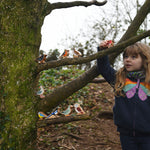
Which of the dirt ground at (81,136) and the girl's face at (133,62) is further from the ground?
the girl's face at (133,62)

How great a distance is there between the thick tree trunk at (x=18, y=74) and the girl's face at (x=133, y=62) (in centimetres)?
112

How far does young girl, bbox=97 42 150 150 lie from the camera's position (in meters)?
1.73

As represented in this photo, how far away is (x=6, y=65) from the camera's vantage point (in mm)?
1650

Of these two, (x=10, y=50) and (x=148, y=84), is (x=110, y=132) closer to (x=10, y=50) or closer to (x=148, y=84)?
(x=148, y=84)

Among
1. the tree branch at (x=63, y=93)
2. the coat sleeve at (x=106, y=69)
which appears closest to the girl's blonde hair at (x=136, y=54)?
the coat sleeve at (x=106, y=69)

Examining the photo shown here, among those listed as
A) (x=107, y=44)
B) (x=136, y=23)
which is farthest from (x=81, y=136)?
(x=136, y=23)

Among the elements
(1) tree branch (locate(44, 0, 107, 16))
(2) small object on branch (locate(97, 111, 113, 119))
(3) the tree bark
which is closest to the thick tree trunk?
(3) the tree bark

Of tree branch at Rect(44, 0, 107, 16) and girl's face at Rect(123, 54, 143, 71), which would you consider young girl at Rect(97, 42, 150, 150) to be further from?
tree branch at Rect(44, 0, 107, 16)

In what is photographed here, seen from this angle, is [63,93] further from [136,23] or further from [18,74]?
[136,23]

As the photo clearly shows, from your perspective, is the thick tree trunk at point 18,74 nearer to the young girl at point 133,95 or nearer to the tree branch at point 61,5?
the tree branch at point 61,5

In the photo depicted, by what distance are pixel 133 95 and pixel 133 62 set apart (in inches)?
15.9

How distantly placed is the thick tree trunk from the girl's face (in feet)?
3.67

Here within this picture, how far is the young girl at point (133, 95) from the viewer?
5.67ft

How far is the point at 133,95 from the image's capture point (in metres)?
1.84
